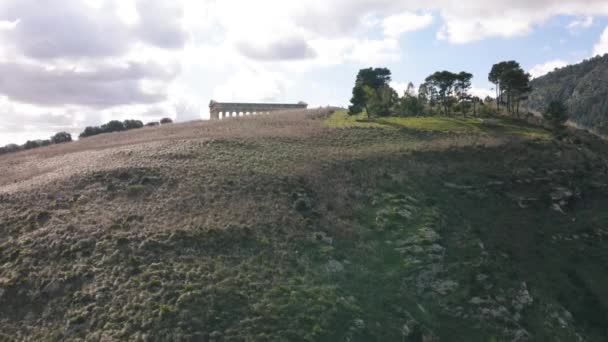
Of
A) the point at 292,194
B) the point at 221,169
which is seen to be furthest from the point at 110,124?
the point at 292,194

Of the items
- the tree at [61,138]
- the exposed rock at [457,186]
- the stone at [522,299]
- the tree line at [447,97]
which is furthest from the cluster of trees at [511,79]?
the tree at [61,138]

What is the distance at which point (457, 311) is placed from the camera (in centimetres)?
3216

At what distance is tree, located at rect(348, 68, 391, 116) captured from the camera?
87.2m

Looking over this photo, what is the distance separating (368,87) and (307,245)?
56527 millimetres

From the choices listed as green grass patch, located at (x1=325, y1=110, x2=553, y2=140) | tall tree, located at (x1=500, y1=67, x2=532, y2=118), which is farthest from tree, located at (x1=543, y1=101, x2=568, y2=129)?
tall tree, located at (x1=500, y1=67, x2=532, y2=118)

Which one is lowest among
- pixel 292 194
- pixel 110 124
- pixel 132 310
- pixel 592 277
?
pixel 592 277

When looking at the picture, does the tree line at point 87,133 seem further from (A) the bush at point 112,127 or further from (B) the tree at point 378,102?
(B) the tree at point 378,102

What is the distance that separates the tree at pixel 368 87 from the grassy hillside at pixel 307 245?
28.4 meters

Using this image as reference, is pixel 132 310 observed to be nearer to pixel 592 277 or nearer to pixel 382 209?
pixel 382 209

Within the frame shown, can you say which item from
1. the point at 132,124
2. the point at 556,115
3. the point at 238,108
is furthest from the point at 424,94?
the point at 132,124

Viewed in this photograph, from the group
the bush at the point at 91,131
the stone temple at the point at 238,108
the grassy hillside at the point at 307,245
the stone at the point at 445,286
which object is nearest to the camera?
the grassy hillside at the point at 307,245

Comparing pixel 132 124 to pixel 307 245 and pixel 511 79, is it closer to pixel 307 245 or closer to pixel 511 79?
pixel 511 79

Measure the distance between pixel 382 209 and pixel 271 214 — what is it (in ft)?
32.7

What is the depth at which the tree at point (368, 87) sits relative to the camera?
286 feet
